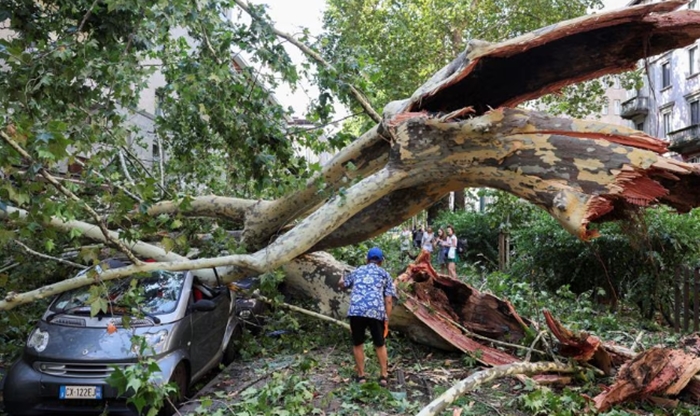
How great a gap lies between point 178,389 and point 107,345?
2.64 feet

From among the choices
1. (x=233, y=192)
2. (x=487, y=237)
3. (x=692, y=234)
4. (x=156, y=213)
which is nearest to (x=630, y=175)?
(x=692, y=234)

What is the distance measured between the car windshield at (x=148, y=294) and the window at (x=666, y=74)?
3560 centimetres

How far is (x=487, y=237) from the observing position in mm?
18922

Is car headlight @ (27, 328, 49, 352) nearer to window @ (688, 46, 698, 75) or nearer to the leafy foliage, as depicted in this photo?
the leafy foliage

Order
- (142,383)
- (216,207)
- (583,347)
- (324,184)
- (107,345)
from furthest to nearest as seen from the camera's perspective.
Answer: (216,207) < (324,184) < (583,347) < (107,345) < (142,383)

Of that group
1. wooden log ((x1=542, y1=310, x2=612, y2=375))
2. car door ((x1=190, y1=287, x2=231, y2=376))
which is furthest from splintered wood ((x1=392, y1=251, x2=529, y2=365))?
car door ((x1=190, y1=287, x2=231, y2=376))

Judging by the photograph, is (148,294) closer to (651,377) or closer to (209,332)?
(209,332)

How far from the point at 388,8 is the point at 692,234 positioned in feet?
49.4

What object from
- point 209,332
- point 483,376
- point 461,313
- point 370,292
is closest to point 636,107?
point 461,313

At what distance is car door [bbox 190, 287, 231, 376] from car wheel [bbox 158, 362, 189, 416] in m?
0.18

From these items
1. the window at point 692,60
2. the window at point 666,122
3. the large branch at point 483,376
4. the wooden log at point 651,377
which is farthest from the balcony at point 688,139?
the large branch at point 483,376

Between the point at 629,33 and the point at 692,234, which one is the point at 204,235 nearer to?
the point at 629,33

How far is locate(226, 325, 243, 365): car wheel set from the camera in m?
6.89

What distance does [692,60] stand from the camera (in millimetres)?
30078
